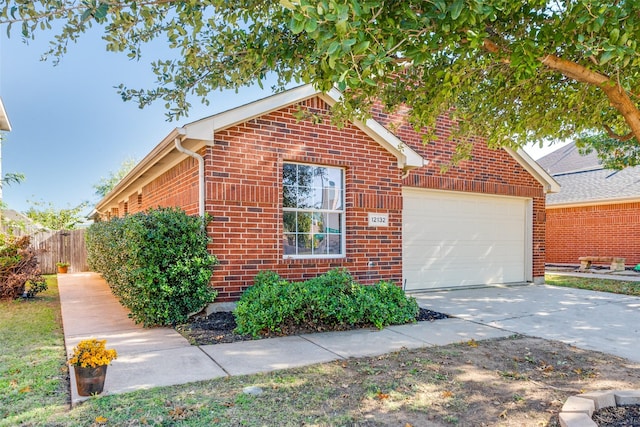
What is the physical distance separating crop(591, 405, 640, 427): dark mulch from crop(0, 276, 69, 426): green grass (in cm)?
416

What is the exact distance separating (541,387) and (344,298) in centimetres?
278

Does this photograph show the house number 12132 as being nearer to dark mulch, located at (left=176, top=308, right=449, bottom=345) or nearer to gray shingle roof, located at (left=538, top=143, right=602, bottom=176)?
dark mulch, located at (left=176, top=308, right=449, bottom=345)

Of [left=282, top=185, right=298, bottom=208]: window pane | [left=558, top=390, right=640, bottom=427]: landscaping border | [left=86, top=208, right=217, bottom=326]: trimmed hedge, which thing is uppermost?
[left=282, top=185, right=298, bottom=208]: window pane

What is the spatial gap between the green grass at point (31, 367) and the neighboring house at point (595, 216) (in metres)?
17.4

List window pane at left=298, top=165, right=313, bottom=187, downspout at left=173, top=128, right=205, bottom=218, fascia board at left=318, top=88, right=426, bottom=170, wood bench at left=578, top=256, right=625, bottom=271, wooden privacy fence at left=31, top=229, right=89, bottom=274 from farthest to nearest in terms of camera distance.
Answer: wooden privacy fence at left=31, top=229, right=89, bottom=274 → wood bench at left=578, top=256, right=625, bottom=271 → fascia board at left=318, top=88, right=426, bottom=170 → window pane at left=298, top=165, right=313, bottom=187 → downspout at left=173, top=128, right=205, bottom=218

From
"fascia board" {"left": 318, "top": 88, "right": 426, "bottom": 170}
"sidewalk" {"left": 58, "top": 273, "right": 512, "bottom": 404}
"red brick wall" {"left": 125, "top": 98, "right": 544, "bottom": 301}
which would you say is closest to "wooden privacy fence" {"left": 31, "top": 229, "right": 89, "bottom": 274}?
"red brick wall" {"left": 125, "top": 98, "right": 544, "bottom": 301}

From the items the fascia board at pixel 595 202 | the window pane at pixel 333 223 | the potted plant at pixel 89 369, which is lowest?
the potted plant at pixel 89 369

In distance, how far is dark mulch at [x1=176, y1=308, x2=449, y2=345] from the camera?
18.1 feet

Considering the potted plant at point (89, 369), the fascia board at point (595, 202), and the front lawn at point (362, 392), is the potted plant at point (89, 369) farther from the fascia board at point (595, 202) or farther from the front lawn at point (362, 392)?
the fascia board at point (595, 202)

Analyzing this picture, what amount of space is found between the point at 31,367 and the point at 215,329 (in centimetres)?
216

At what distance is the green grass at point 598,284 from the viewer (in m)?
10.4

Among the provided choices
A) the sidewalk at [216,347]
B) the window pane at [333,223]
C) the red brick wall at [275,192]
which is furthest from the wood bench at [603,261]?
the window pane at [333,223]

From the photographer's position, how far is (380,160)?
27.3 feet

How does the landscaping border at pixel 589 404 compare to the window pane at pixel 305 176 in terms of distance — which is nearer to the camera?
the landscaping border at pixel 589 404
